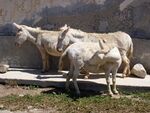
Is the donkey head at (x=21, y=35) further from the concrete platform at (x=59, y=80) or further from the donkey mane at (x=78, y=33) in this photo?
the donkey mane at (x=78, y=33)

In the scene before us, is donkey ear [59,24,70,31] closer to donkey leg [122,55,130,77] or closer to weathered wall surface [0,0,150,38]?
weathered wall surface [0,0,150,38]

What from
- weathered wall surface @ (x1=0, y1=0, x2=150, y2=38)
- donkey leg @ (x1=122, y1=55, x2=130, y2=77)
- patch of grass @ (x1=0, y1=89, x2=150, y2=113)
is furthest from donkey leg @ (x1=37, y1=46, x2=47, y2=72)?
donkey leg @ (x1=122, y1=55, x2=130, y2=77)

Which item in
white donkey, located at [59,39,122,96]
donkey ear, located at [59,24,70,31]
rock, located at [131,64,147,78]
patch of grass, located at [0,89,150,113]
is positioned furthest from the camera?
donkey ear, located at [59,24,70,31]

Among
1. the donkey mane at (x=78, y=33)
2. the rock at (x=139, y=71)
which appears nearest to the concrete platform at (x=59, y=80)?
the rock at (x=139, y=71)

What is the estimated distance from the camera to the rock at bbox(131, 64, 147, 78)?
33.6 ft

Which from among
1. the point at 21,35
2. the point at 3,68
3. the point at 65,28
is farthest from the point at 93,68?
the point at 3,68

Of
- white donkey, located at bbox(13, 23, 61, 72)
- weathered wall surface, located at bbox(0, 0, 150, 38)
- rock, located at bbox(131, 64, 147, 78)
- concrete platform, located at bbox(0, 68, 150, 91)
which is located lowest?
concrete platform, located at bbox(0, 68, 150, 91)

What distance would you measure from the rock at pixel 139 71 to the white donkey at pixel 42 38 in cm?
170

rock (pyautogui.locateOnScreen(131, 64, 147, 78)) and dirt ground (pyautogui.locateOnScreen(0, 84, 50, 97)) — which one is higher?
rock (pyautogui.locateOnScreen(131, 64, 147, 78))

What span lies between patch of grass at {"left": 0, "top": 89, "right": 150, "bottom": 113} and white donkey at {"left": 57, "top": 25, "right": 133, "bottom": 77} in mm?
1188

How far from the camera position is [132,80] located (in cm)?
1006

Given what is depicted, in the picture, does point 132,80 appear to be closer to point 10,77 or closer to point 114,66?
point 114,66

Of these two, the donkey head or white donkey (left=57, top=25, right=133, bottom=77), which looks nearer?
white donkey (left=57, top=25, right=133, bottom=77)

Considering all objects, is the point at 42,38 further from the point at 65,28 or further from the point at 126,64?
the point at 126,64
